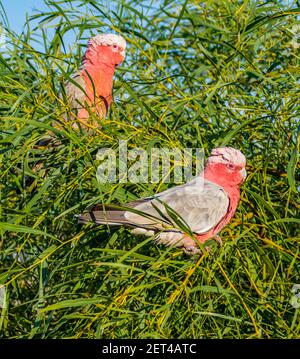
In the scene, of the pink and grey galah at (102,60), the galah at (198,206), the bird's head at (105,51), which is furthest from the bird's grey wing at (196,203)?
the bird's head at (105,51)

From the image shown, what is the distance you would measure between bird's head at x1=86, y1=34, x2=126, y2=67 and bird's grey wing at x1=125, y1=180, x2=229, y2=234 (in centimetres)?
114

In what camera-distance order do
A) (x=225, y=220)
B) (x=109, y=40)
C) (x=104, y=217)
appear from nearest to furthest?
1. (x=104, y=217)
2. (x=225, y=220)
3. (x=109, y=40)

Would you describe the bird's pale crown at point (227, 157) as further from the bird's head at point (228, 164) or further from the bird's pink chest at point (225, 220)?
the bird's pink chest at point (225, 220)

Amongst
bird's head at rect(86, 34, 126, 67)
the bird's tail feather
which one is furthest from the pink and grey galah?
the bird's tail feather

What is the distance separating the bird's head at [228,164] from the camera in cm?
278

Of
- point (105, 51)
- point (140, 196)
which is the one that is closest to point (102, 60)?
point (105, 51)

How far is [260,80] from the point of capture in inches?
130

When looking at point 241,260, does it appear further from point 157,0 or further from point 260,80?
point 157,0

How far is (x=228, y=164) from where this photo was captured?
2.78 m

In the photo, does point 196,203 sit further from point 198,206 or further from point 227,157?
point 227,157

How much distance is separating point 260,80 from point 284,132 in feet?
1.00

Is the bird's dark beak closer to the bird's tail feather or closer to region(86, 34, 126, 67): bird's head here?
the bird's tail feather

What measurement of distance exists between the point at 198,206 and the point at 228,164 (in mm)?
196

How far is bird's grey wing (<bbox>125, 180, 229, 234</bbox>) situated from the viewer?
275cm
